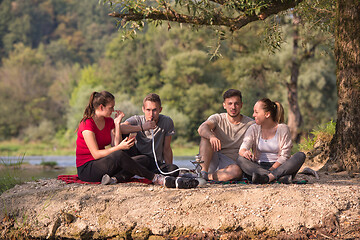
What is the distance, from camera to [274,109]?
6762 millimetres

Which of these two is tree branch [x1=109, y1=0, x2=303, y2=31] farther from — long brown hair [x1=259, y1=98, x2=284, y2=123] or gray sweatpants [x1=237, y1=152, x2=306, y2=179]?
gray sweatpants [x1=237, y1=152, x2=306, y2=179]

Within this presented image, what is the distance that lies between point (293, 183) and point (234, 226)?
1626 millimetres

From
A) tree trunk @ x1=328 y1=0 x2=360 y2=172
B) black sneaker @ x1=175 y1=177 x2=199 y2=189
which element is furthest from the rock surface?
tree trunk @ x1=328 y1=0 x2=360 y2=172

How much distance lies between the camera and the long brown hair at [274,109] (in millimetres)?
6633

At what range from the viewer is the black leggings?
6.29 m

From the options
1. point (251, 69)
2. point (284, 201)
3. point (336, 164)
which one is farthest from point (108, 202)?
point (251, 69)

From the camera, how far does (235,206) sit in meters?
5.64

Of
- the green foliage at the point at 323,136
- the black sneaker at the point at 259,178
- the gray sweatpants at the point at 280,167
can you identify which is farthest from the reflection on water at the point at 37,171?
the green foliage at the point at 323,136

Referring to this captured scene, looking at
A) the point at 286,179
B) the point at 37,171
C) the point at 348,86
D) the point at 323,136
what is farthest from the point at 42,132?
the point at 286,179

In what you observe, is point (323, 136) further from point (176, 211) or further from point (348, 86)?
point (176, 211)

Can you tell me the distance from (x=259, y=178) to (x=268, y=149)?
507 millimetres

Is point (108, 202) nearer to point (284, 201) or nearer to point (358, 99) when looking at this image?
point (284, 201)

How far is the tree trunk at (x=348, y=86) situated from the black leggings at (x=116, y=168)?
3.65m

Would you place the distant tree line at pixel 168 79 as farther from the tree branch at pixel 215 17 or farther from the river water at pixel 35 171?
the river water at pixel 35 171
